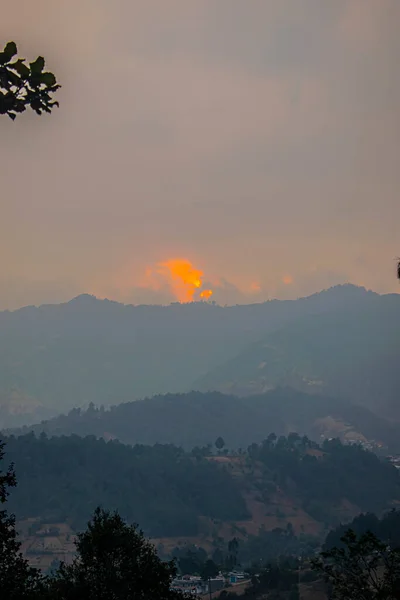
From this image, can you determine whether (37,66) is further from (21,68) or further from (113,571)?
(113,571)

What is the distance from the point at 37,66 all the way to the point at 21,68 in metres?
0.29

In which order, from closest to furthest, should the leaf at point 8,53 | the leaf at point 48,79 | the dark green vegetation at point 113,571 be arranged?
the leaf at point 8,53
the leaf at point 48,79
the dark green vegetation at point 113,571

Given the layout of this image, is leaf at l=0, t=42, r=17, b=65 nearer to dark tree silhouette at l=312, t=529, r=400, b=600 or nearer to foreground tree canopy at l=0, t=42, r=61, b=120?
foreground tree canopy at l=0, t=42, r=61, b=120

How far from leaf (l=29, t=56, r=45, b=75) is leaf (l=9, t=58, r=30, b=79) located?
0.36ft

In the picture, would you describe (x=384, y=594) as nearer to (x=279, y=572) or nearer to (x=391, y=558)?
(x=391, y=558)

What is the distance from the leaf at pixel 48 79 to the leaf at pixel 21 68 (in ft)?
0.80

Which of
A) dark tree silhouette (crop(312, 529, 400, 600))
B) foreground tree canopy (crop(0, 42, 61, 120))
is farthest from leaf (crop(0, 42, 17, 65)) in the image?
dark tree silhouette (crop(312, 529, 400, 600))

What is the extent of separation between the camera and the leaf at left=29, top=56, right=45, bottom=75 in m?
10.7

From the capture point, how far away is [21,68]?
10.8 metres

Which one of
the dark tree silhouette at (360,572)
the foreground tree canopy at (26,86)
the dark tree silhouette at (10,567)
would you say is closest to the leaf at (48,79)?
the foreground tree canopy at (26,86)

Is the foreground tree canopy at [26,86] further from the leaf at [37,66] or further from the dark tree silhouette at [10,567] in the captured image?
the dark tree silhouette at [10,567]

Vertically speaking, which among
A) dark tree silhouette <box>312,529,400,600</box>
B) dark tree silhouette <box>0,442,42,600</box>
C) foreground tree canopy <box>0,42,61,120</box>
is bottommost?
dark tree silhouette <box>312,529,400,600</box>

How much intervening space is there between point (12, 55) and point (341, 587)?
860 inches

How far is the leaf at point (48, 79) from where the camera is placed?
1084cm
